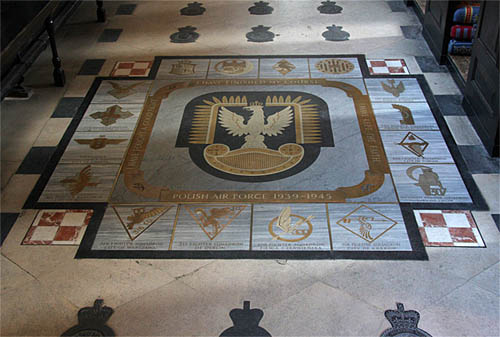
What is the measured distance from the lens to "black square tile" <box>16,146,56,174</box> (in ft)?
11.6

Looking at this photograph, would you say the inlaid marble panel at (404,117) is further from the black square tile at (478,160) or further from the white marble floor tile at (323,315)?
the white marble floor tile at (323,315)

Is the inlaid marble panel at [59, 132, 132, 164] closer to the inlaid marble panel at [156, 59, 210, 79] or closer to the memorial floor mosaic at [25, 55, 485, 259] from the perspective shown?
the memorial floor mosaic at [25, 55, 485, 259]

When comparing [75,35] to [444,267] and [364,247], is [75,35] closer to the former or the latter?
[364,247]

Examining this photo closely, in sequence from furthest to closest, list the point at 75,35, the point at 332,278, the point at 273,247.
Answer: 1. the point at 75,35
2. the point at 273,247
3. the point at 332,278

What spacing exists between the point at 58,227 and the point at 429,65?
3044mm

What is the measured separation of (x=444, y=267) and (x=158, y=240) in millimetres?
1425

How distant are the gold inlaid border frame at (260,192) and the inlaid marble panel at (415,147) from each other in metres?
0.06

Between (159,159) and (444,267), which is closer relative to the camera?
(444,267)

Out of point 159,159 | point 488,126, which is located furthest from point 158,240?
point 488,126

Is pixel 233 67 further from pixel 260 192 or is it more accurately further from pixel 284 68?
pixel 260 192

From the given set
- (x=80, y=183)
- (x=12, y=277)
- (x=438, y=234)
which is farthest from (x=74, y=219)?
(x=438, y=234)

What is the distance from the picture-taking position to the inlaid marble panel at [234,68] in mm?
4449

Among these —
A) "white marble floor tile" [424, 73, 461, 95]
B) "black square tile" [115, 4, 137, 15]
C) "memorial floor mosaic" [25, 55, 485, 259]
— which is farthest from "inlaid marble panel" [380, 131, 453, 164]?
"black square tile" [115, 4, 137, 15]

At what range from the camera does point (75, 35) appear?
518 centimetres
